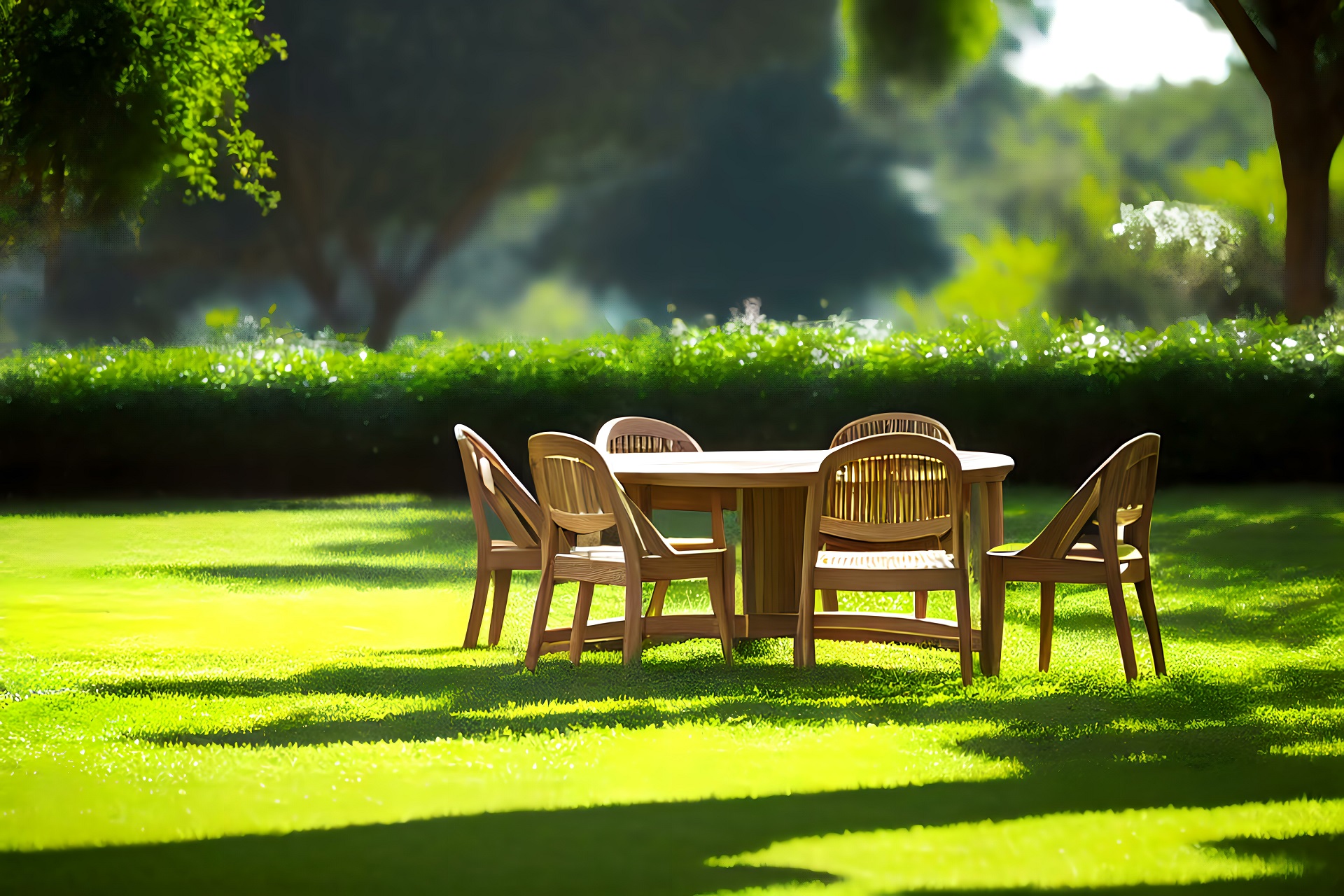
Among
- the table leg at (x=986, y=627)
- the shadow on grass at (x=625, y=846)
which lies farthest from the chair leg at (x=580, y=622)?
the shadow on grass at (x=625, y=846)

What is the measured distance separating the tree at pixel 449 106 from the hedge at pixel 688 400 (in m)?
13.8

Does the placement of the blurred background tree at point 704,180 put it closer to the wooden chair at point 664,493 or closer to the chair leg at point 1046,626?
the wooden chair at point 664,493

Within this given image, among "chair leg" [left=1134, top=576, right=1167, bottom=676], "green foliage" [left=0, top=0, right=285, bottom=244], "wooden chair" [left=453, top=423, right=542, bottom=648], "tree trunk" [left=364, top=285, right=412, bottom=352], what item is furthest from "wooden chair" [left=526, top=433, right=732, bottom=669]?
"tree trunk" [left=364, top=285, right=412, bottom=352]

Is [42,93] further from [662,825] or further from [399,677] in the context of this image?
[662,825]

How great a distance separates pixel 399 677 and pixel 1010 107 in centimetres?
4122

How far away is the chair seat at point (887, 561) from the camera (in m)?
4.91

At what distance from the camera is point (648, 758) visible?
393 centimetres

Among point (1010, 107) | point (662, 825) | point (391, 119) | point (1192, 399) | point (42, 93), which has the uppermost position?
point (1010, 107)

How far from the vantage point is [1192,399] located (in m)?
12.1

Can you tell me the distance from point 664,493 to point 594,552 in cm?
70

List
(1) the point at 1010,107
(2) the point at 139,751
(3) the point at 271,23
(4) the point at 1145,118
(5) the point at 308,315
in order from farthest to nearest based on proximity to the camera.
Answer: (4) the point at 1145,118 → (1) the point at 1010,107 → (5) the point at 308,315 → (3) the point at 271,23 → (2) the point at 139,751

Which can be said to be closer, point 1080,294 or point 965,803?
point 965,803

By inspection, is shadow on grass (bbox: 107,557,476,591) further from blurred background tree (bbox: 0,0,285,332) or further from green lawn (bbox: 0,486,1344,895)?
blurred background tree (bbox: 0,0,285,332)

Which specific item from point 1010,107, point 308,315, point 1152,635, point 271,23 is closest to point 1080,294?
point 1010,107
